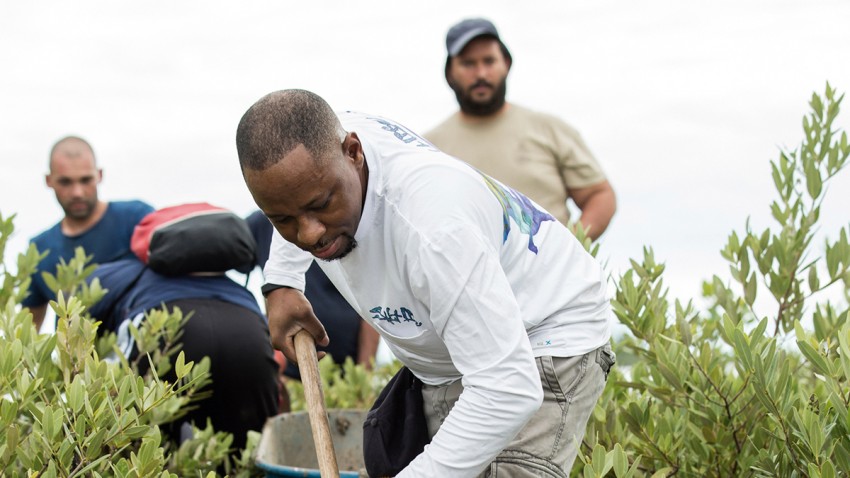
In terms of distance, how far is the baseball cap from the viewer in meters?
6.09

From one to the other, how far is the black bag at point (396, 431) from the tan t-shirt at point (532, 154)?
2.86 m

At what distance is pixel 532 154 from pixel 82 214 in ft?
10.2

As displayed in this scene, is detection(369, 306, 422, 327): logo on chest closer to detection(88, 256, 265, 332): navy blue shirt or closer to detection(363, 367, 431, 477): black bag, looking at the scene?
detection(363, 367, 431, 477): black bag

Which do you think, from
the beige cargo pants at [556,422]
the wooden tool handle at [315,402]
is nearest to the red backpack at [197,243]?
the wooden tool handle at [315,402]

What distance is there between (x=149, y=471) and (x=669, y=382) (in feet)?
5.45

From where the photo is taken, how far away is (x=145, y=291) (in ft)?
15.7

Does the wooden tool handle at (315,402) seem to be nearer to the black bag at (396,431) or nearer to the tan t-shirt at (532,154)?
the black bag at (396,431)

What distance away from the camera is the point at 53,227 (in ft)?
23.1

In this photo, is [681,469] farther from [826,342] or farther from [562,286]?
[562,286]

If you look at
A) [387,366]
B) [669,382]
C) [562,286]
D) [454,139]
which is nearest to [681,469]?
[669,382]

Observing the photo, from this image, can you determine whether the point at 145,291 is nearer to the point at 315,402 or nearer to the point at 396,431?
the point at 315,402

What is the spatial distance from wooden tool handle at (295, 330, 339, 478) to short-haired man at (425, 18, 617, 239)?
9.19ft

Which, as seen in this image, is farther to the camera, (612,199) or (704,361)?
(612,199)

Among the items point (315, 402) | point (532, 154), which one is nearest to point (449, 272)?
point (315, 402)
